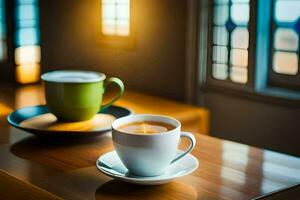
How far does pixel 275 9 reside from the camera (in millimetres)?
1682

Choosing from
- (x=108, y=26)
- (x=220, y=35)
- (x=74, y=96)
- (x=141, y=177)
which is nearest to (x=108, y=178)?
(x=141, y=177)

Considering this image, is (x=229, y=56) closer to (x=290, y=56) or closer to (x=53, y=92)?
(x=290, y=56)

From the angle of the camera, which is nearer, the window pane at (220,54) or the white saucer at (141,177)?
the white saucer at (141,177)

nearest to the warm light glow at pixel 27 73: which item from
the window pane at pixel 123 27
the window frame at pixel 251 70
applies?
the window pane at pixel 123 27

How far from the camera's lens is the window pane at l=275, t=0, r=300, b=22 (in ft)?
5.37

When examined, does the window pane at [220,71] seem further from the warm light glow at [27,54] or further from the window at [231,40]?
the warm light glow at [27,54]

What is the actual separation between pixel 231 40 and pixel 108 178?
85cm

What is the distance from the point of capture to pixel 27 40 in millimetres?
2389

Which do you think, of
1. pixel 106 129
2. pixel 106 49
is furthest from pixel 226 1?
pixel 106 129

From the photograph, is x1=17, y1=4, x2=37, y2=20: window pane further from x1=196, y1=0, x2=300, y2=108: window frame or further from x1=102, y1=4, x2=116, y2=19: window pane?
x1=196, y1=0, x2=300, y2=108: window frame

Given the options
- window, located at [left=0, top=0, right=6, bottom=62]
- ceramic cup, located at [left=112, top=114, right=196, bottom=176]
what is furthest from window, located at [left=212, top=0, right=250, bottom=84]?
window, located at [left=0, top=0, right=6, bottom=62]

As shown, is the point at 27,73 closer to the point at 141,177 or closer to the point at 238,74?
the point at 238,74

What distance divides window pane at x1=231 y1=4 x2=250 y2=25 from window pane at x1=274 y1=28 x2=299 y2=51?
0.35 feet

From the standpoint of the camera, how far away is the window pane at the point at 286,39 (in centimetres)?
166
